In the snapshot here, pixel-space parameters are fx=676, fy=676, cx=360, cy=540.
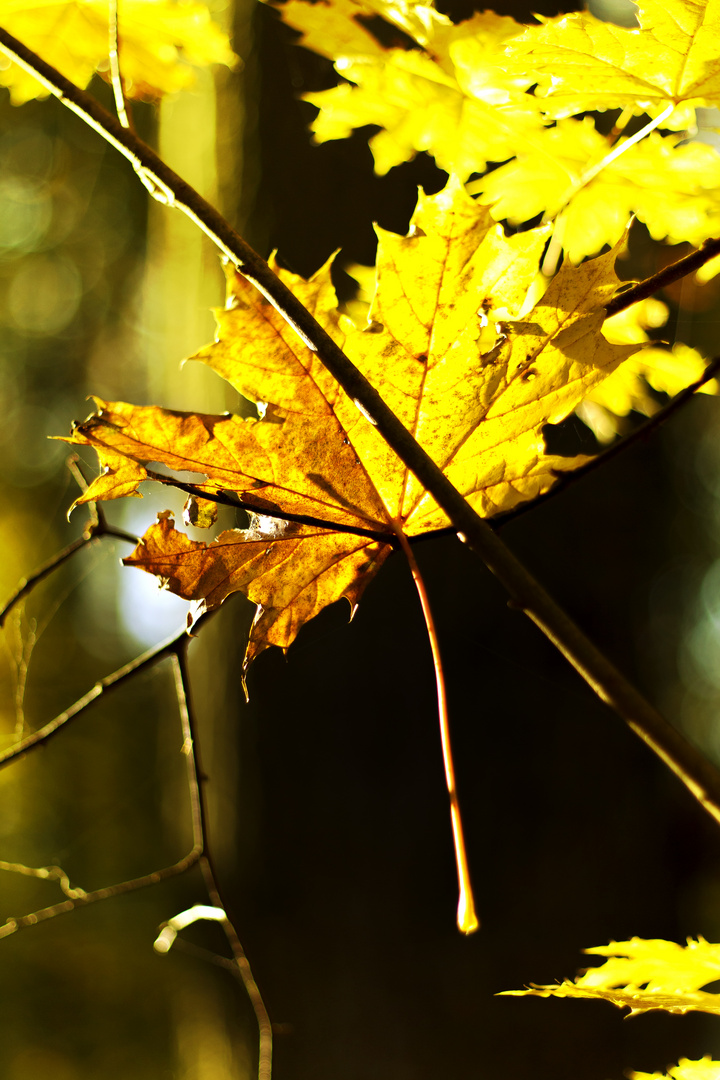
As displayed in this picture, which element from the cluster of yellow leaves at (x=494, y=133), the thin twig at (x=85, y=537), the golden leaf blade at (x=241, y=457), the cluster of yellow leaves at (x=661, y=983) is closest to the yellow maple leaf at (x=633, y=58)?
the cluster of yellow leaves at (x=494, y=133)

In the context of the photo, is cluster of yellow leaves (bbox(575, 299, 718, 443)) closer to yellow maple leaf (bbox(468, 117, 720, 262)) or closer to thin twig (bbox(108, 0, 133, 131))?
yellow maple leaf (bbox(468, 117, 720, 262))

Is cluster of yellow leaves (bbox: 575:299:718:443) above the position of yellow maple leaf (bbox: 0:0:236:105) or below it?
below

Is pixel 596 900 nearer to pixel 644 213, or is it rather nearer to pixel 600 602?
pixel 600 602

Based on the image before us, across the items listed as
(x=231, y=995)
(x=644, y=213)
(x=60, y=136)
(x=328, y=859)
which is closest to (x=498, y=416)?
(x=644, y=213)

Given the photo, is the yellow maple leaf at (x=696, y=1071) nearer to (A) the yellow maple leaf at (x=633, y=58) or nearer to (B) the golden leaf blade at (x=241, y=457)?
(B) the golden leaf blade at (x=241, y=457)

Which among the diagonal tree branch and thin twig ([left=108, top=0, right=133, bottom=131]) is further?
thin twig ([left=108, top=0, right=133, bottom=131])

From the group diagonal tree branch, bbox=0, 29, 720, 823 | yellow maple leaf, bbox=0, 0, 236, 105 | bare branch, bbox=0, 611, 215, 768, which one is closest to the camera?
diagonal tree branch, bbox=0, 29, 720, 823

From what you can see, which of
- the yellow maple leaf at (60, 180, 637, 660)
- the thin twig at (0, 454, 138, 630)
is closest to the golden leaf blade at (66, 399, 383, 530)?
the yellow maple leaf at (60, 180, 637, 660)
